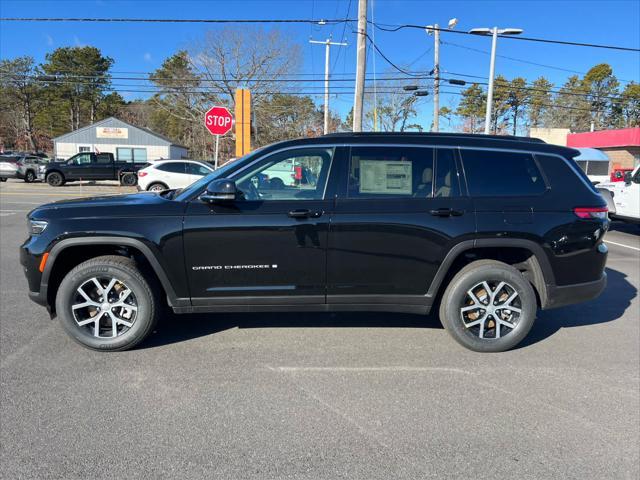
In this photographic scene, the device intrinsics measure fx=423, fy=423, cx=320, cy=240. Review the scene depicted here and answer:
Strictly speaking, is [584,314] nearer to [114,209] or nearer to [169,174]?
[114,209]

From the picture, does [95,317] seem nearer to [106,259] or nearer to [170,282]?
[106,259]

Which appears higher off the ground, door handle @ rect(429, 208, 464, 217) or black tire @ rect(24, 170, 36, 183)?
black tire @ rect(24, 170, 36, 183)

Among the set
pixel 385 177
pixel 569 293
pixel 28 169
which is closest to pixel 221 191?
pixel 385 177

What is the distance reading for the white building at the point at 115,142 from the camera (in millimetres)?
41906

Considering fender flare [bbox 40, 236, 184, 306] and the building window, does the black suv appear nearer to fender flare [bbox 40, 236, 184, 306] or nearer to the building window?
fender flare [bbox 40, 236, 184, 306]

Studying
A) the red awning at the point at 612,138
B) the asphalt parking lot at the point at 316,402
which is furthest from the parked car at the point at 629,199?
the red awning at the point at 612,138

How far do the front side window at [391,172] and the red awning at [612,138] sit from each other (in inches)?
1733

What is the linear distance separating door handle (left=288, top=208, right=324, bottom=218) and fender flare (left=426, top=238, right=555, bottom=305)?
3.78 feet

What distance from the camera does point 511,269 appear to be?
12.2 ft

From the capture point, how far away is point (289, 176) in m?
3.69

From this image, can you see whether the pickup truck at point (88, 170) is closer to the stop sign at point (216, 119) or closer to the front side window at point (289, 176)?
the stop sign at point (216, 119)

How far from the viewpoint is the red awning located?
124ft

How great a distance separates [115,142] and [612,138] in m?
48.1

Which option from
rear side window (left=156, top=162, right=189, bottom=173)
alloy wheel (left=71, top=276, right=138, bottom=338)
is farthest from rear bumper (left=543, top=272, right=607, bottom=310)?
rear side window (left=156, top=162, right=189, bottom=173)
